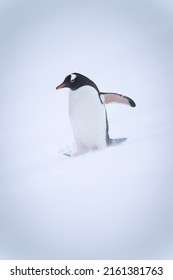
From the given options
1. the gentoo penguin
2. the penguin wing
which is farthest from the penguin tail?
the penguin wing

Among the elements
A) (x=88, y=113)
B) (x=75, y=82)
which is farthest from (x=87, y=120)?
(x=75, y=82)

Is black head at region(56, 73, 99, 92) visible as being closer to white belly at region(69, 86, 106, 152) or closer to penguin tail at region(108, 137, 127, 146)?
white belly at region(69, 86, 106, 152)

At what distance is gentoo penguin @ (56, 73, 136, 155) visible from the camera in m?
1.53

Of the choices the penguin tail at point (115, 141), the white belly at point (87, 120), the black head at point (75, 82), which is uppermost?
the black head at point (75, 82)

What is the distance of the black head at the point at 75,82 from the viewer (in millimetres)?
1522

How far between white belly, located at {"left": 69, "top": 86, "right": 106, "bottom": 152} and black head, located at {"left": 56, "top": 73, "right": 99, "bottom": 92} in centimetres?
1

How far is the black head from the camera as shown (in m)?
1.52

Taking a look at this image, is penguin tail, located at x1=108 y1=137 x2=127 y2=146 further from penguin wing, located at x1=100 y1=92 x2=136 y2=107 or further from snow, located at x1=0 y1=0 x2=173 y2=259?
penguin wing, located at x1=100 y1=92 x2=136 y2=107

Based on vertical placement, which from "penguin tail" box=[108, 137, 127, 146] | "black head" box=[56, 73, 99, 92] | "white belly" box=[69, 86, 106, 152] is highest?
"black head" box=[56, 73, 99, 92]

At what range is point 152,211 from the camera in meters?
1.52

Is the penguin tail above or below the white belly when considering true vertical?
below

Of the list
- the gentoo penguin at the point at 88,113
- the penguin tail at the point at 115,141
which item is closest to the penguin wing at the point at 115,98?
the gentoo penguin at the point at 88,113

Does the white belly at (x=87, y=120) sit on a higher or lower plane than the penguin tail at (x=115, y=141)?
higher

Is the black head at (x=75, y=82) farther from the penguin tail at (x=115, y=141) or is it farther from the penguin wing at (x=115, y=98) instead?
the penguin tail at (x=115, y=141)
